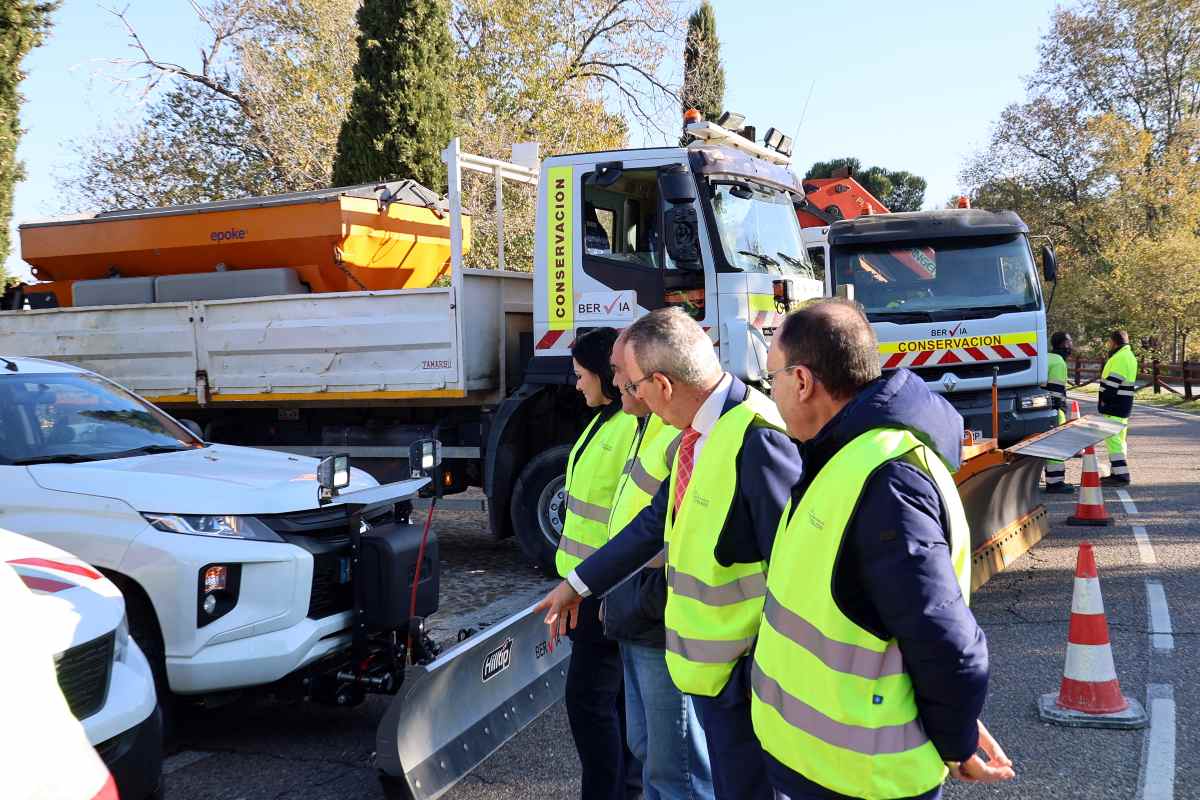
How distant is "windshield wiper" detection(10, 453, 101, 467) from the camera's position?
4.64 meters

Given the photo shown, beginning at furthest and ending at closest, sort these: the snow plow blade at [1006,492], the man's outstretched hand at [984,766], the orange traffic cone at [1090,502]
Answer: the orange traffic cone at [1090,502], the snow plow blade at [1006,492], the man's outstretched hand at [984,766]

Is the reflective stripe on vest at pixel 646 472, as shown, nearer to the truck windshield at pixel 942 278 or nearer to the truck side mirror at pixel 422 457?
the truck side mirror at pixel 422 457

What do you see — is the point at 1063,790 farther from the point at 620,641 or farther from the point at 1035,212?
the point at 1035,212

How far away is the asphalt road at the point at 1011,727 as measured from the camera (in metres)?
4.14

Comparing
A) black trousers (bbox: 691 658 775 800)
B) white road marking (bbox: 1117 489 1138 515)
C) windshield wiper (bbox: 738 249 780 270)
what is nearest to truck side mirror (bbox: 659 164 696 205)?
windshield wiper (bbox: 738 249 780 270)

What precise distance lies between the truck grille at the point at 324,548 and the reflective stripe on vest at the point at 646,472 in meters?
1.69

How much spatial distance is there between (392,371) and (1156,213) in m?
36.9

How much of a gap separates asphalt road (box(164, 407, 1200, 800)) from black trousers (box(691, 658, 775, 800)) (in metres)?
1.69

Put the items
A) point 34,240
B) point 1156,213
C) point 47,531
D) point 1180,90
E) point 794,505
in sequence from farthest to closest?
point 1180,90 → point 1156,213 → point 34,240 → point 47,531 → point 794,505

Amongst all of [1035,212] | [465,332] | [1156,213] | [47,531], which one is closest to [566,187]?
[465,332]

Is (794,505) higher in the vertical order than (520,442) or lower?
higher

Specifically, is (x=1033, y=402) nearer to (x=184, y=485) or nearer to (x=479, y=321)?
(x=479, y=321)

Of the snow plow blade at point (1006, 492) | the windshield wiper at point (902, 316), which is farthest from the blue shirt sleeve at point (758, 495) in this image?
the windshield wiper at point (902, 316)

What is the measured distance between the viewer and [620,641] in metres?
3.16
